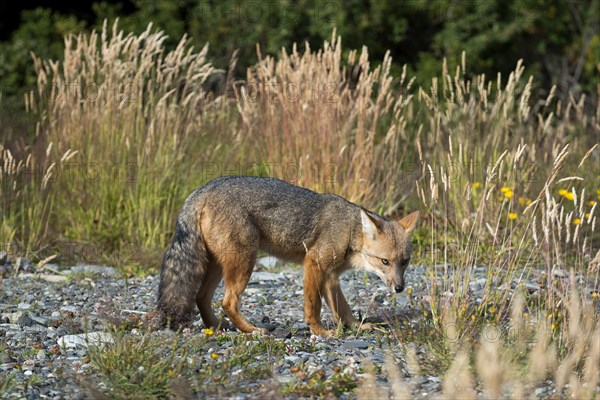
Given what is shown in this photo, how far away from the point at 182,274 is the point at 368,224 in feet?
4.23

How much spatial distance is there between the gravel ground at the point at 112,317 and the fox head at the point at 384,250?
0.78 ft

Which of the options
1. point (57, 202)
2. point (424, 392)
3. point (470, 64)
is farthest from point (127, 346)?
point (470, 64)

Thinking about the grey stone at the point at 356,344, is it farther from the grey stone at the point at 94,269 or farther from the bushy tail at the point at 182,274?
the grey stone at the point at 94,269

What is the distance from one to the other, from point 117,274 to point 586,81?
40.4 ft

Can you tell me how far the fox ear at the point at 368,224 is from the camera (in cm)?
631

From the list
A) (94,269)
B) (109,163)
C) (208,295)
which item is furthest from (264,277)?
(109,163)

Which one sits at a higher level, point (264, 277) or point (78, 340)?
point (78, 340)

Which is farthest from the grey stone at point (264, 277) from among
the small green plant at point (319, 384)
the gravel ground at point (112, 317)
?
the small green plant at point (319, 384)

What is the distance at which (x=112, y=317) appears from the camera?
568 cm

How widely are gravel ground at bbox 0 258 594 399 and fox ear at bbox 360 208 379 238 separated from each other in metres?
0.49

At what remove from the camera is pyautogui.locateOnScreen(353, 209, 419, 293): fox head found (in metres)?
6.34

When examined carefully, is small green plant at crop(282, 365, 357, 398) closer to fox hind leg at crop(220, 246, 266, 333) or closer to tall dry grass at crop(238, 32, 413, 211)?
fox hind leg at crop(220, 246, 266, 333)

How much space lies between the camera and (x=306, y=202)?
21.5 feet

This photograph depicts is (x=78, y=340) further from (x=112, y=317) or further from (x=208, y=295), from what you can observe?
(x=208, y=295)
